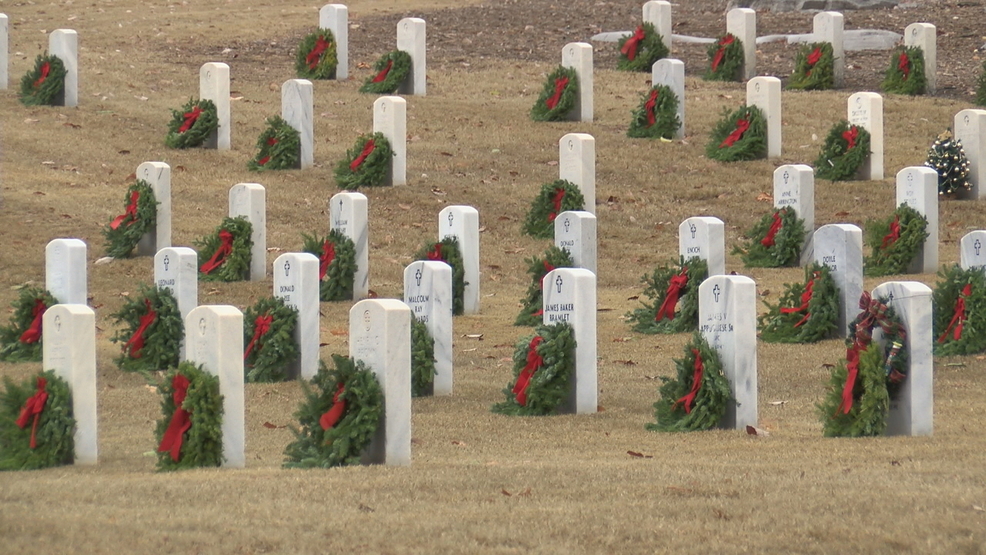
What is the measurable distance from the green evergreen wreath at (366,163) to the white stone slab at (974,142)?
20.5ft

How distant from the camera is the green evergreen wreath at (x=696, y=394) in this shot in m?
8.89

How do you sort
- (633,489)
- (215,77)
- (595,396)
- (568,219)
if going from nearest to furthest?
1. (633,489)
2. (595,396)
3. (568,219)
4. (215,77)

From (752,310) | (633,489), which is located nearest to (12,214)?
(752,310)

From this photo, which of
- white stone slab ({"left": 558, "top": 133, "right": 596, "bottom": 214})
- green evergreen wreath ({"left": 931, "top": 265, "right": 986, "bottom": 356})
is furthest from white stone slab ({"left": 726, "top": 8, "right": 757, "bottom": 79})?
green evergreen wreath ({"left": 931, "top": 265, "right": 986, "bottom": 356})

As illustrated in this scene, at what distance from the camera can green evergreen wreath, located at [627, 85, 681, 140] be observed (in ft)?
61.7

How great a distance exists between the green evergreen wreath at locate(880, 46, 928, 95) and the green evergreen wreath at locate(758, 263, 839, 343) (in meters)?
9.92

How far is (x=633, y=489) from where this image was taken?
22.5 ft

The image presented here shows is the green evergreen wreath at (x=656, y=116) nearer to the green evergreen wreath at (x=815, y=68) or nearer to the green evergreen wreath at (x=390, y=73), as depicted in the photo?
the green evergreen wreath at (x=815, y=68)

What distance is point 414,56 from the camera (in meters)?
20.9

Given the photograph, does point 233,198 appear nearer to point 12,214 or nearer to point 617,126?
point 12,214

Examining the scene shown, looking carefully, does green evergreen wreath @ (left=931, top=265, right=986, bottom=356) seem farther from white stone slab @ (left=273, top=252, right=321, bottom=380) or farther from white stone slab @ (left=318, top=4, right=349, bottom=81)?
white stone slab @ (left=318, top=4, right=349, bottom=81)

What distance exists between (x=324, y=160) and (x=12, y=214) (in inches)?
154

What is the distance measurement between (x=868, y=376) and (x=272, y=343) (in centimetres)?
422

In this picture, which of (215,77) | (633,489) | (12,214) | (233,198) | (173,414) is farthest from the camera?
(215,77)
